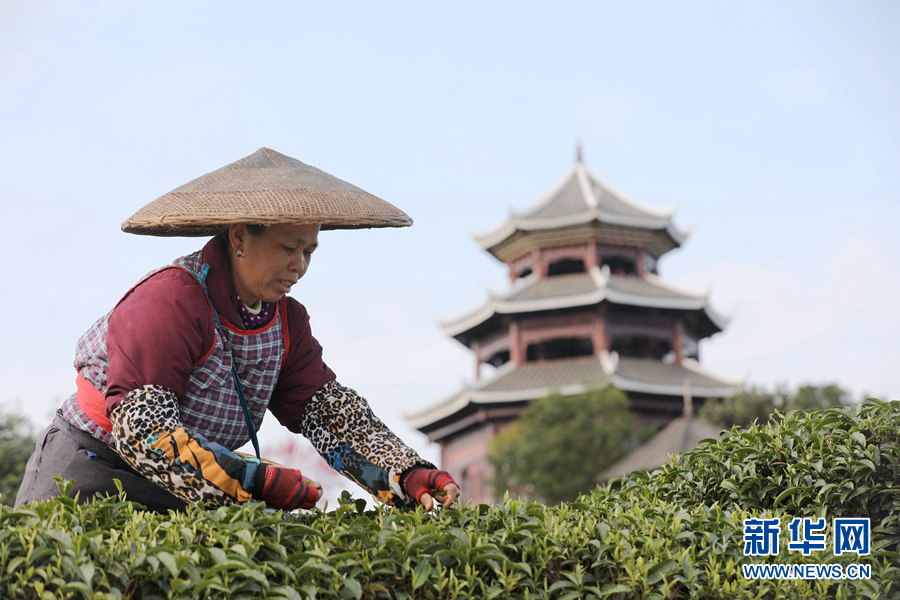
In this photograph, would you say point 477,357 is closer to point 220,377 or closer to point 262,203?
point 220,377

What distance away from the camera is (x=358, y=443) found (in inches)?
115

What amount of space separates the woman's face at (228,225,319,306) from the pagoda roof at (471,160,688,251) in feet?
73.9

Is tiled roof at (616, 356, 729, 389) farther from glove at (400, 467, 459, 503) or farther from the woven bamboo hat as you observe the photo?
the woven bamboo hat

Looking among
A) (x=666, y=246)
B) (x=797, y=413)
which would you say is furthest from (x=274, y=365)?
(x=666, y=246)

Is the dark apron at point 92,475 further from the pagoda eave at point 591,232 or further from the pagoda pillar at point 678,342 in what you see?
the pagoda pillar at point 678,342

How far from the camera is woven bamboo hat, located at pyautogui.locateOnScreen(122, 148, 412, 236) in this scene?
98.8 inches

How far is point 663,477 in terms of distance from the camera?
121 inches

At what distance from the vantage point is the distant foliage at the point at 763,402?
20.5 metres

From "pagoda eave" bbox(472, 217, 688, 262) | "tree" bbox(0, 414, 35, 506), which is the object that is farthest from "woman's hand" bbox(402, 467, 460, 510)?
"pagoda eave" bbox(472, 217, 688, 262)

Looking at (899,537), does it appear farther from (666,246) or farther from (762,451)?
(666,246)

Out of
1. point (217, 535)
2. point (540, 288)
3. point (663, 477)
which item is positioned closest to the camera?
point (217, 535)

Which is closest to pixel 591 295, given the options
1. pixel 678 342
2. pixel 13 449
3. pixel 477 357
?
pixel 678 342

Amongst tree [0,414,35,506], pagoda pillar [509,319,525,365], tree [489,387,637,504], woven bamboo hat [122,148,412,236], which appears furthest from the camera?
pagoda pillar [509,319,525,365]

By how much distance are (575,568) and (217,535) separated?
868mm
